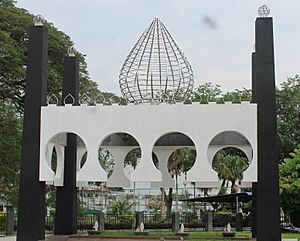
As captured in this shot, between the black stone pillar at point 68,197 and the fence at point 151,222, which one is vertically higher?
the black stone pillar at point 68,197

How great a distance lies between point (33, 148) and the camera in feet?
58.3

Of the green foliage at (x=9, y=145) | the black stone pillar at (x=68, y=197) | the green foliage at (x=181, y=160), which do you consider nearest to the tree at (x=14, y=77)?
the green foliage at (x=9, y=145)

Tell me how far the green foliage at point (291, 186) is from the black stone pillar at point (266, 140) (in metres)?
12.1

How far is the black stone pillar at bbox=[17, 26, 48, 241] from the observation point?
17344 mm

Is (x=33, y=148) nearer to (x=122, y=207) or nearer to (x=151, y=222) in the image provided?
(x=151, y=222)

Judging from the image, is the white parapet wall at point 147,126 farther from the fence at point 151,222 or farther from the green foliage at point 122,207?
the green foliage at point 122,207

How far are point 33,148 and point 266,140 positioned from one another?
7173mm

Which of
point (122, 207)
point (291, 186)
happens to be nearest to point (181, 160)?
point (122, 207)

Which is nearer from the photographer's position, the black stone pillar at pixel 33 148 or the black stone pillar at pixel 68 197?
the black stone pillar at pixel 33 148

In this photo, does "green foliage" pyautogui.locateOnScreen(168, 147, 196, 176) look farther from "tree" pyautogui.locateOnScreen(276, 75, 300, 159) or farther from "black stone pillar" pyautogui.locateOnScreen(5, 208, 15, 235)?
"black stone pillar" pyautogui.locateOnScreen(5, 208, 15, 235)

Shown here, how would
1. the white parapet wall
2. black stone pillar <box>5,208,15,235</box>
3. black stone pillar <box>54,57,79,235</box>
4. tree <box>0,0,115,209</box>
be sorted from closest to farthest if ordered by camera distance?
1. the white parapet wall
2. black stone pillar <box>54,57,79,235</box>
3. black stone pillar <box>5,208,15,235</box>
4. tree <box>0,0,115,209</box>

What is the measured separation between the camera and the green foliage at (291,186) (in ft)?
94.0

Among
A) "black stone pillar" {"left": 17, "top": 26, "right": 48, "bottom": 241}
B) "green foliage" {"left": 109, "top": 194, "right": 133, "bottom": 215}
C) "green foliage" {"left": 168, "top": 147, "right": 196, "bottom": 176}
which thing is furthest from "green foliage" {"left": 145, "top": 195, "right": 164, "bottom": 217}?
"black stone pillar" {"left": 17, "top": 26, "right": 48, "bottom": 241}

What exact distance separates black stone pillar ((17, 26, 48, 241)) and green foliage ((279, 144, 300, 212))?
48.2 feet
